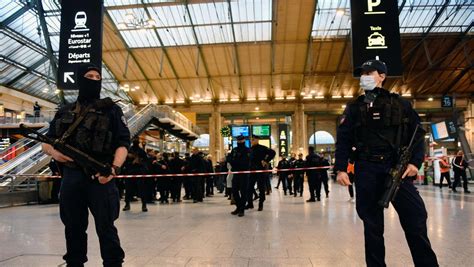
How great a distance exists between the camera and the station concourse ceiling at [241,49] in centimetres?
2483

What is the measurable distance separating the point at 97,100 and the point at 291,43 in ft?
85.6

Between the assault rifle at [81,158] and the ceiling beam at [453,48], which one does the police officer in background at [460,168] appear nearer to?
the assault rifle at [81,158]

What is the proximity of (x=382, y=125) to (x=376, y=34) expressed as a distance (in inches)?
241

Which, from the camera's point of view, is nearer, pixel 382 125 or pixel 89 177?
pixel 89 177

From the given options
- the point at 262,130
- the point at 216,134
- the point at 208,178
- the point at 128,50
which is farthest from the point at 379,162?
the point at 216,134

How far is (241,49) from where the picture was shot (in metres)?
28.6

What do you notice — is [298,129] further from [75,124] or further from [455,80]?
[75,124]

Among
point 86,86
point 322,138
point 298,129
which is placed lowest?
point 86,86

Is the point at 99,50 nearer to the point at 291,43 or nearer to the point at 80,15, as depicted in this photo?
the point at 80,15

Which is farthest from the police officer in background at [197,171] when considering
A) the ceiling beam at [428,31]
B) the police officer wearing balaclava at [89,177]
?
the ceiling beam at [428,31]

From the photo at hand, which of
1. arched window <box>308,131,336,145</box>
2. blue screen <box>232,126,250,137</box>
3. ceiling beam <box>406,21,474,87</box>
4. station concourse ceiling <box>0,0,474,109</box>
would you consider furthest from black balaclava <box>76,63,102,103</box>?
arched window <box>308,131,336,145</box>

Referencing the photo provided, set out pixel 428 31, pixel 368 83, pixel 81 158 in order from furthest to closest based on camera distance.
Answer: pixel 428 31, pixel 368 83, pixel 81 158

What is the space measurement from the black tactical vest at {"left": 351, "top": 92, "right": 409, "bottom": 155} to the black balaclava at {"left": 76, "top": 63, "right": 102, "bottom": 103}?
198 centimetres

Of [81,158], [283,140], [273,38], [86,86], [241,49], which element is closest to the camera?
[81,158]
